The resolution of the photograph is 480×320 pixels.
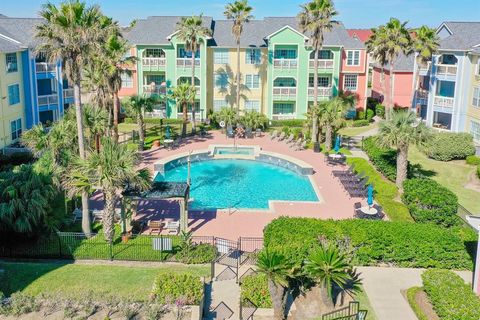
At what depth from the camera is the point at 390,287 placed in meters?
21.2

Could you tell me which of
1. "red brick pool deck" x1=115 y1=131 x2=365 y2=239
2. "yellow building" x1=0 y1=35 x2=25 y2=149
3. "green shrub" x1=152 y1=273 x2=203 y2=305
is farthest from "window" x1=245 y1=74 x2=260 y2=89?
"green shrub" x1=152 y1=273 x2=203 y2=305

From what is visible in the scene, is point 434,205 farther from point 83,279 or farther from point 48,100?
point 48,100

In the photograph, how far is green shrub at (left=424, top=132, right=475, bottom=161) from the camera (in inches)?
1641

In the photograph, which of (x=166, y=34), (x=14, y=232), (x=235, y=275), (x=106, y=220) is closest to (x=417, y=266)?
(x=235, y=275)

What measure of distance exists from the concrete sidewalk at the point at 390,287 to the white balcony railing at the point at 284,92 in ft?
116

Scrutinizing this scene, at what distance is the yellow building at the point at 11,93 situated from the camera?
134 feet

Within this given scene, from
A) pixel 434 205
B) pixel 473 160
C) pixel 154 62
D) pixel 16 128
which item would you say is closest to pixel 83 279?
pixel 434 205

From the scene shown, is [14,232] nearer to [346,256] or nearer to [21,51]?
[346,256]

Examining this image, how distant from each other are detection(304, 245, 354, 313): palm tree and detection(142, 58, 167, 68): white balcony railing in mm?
40607

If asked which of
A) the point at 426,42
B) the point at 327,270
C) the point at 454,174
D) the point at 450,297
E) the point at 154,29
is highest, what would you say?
the point at 154,29

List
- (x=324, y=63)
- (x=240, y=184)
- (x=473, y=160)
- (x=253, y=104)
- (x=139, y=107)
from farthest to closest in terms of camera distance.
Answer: (x=253, y=104) → (x=324, y=63) → (x=139, y=107) → (x=473, y=160) → (x=240, y=184)

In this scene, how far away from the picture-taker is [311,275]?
18.7 meters

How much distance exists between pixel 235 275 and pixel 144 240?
17.9ft

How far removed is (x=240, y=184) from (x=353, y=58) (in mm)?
29947
